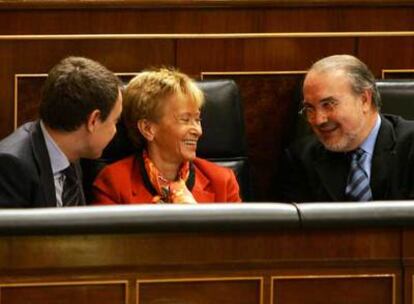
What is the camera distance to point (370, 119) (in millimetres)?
2193

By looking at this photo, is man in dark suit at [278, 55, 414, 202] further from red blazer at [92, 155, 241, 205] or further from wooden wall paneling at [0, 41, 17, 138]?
wooden wall paneling at [0, 41, 17, 138]

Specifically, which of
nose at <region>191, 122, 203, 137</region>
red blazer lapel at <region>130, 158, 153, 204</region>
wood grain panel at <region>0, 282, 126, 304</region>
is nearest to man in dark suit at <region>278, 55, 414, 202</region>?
nose at <region>191, 122, 203, 137</region>

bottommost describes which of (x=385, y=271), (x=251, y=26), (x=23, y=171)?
(x=385, y=271)

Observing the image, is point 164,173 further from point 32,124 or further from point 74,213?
point 74,213

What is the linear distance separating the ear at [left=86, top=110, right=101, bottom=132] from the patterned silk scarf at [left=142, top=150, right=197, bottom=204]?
0.18 m

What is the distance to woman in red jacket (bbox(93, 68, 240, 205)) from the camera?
6.78ft

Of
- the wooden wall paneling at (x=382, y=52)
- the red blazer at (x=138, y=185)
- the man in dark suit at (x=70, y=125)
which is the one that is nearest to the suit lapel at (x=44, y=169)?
the man in dark suit at (x=70, y=125)

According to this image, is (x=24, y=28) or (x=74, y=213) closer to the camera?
(x=74, y=213)

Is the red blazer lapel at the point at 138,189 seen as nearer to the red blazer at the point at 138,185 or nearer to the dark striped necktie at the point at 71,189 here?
the red blazer at the point at 138,185

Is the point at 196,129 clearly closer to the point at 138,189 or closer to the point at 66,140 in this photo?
the point at 138,189

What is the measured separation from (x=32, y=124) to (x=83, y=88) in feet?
0.37

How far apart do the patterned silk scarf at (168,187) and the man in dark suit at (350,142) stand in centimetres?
28

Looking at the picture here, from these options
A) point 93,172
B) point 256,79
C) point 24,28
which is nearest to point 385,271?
point 93,172

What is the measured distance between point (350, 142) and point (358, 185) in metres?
0.09
